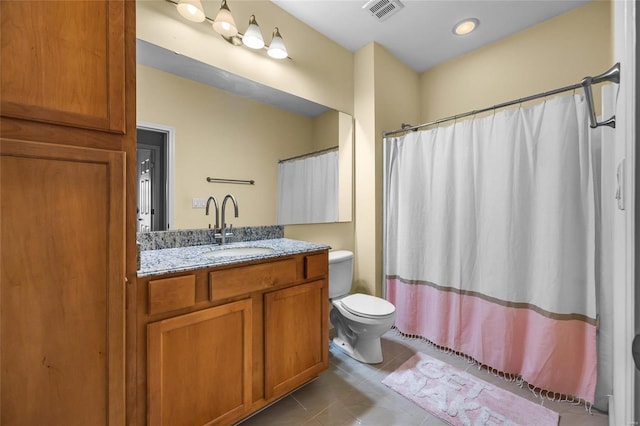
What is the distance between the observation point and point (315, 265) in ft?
5.11

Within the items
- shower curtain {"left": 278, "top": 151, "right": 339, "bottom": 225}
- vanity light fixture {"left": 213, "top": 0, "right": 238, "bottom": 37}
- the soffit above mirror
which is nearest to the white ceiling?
vanity light fixture {"left": 213, "top": 0, "right": 238, "bottom": 37}

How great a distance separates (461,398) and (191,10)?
2.66m

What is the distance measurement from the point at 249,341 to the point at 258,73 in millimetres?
1663

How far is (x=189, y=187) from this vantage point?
1.57 m

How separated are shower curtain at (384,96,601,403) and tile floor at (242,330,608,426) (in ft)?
0.38

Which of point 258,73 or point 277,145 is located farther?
point 277,145

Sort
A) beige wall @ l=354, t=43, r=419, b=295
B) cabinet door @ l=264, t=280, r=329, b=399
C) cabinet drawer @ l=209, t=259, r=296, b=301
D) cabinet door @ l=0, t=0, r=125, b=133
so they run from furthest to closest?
beige wall @ l=354, t=43, r=419, b=295
cabinet door @ l=264, t=280, r=329, b=399
cabinet drawer @ l=209, t=259, r=296, b=301
cabinet door @ l=0, t=0, r=125, b=133

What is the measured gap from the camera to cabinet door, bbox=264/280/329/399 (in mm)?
1352

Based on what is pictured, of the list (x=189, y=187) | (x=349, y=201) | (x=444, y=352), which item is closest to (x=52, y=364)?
(x=189, y=187)

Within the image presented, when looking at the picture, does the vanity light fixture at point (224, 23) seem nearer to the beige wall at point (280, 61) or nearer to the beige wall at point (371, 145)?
the beige wall at point (280, 61)

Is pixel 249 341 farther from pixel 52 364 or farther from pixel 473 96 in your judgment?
pixel 473 96

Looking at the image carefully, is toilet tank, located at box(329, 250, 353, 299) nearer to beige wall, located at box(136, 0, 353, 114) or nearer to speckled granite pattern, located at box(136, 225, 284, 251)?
speckled granite pattern, located at box(136, 225, 284, 251)

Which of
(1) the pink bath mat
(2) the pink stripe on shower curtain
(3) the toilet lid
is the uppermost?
(3) the toilet lid

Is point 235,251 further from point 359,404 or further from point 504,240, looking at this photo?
point 504,240
